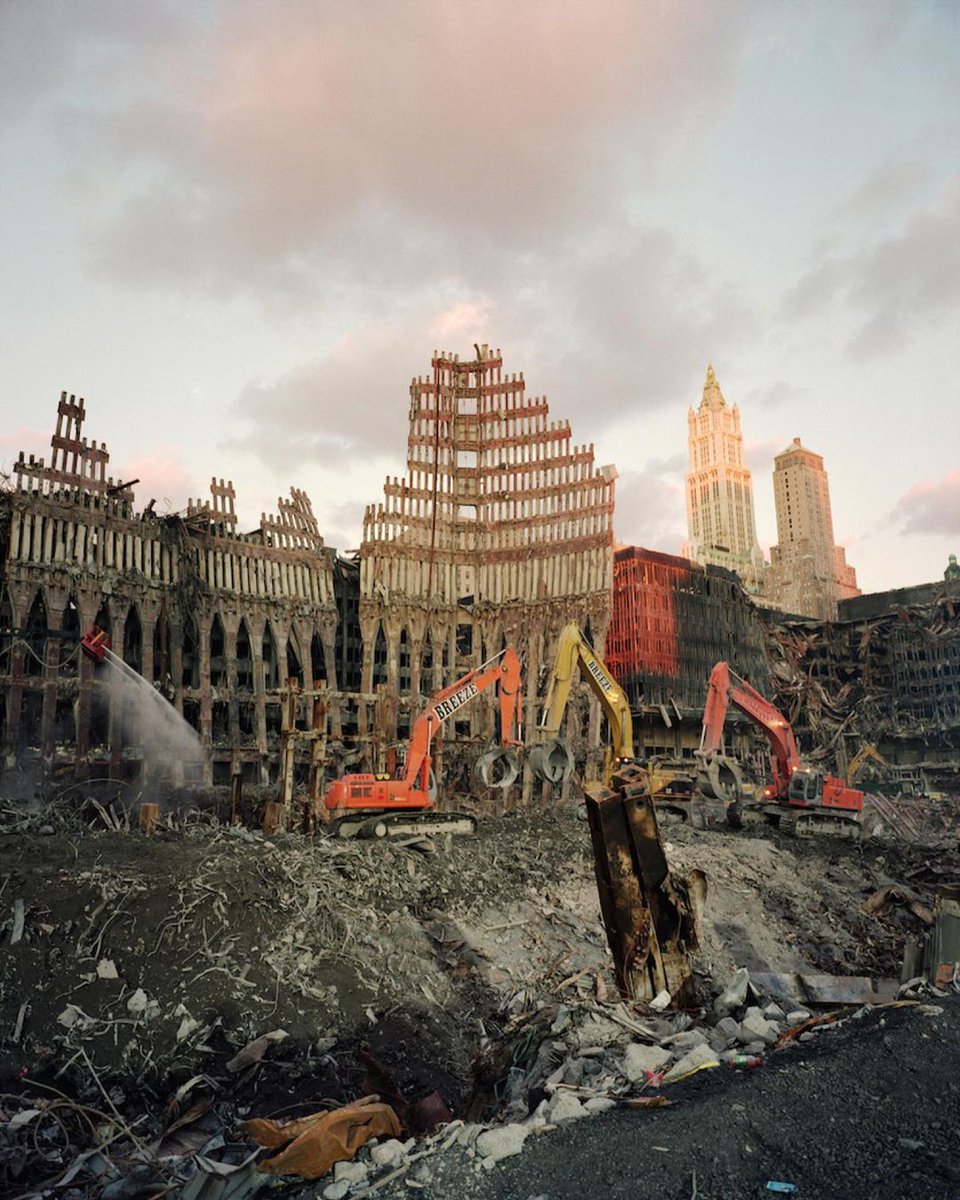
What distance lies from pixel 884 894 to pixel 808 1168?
1526 centimetres

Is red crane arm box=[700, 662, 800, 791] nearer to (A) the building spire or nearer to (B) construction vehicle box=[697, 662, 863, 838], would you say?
(B) construction vehicle box=[697, 662, 863, 838]

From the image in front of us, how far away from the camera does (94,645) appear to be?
29969 mm

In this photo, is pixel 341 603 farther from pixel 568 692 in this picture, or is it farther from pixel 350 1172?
pixel 350 1172

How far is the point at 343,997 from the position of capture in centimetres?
1305

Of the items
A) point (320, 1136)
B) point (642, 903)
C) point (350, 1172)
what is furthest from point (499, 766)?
point (350, 1172)

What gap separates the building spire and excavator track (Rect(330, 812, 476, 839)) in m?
157

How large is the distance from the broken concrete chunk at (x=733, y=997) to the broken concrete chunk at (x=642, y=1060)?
1.81m

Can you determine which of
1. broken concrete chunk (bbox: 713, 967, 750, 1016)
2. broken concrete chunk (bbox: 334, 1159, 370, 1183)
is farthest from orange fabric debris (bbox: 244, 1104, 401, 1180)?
broken concrete chunk (bbox: 713, 967, 750, 1016)

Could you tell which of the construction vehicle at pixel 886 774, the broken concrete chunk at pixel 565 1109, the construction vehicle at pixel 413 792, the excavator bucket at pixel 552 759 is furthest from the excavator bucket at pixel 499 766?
the construction vehicle at pixel 886 774

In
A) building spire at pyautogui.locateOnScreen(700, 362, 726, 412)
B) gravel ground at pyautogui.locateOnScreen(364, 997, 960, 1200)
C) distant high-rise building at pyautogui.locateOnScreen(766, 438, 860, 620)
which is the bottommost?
gravel ground at pyautogui.locateOnScreen(364, 997, 960, 1200)

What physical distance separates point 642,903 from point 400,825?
12.5 m

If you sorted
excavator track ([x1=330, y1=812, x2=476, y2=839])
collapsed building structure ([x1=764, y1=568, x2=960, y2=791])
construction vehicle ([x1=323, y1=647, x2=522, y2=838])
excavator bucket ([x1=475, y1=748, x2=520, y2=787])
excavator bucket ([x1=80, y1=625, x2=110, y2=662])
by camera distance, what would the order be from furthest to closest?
1. collapsed building structure ([x1=764, y1=568, x2=960, y2=791])
2. excavator bucket ([x1=80, y1=625, x2=110, y2=662])
3. excavator track ([x1=330, y1=812, x2=476, y2=839])
4. construction vehicle ([x1=323, y1=647, x2=522, y2=838])
5. excavator bucket ([x1=475, y1=748, x2=520, y2=787])

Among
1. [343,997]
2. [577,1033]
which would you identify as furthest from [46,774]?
[577,1033]

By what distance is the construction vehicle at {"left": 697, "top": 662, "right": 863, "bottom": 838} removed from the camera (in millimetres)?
26875
